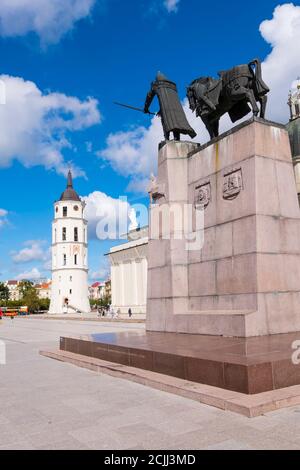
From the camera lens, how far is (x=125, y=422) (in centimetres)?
527

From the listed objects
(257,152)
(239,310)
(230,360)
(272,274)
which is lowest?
(230,360)

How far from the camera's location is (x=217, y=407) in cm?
567

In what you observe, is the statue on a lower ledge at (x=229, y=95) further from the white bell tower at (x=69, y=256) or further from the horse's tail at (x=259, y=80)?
the white bell tower at (x=69, y=256)

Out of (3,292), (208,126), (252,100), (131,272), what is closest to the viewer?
(252,100)

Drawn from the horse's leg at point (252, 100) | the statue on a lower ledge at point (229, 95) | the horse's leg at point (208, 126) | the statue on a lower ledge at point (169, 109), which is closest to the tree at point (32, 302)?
the statue on a lower ledge at point (169, 109)

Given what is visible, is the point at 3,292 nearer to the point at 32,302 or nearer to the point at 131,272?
the point at 32,302

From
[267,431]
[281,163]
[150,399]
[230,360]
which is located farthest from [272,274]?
[267,431]

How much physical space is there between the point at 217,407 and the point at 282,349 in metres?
1.99

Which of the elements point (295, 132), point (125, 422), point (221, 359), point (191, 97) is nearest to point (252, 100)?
point (191, 97)

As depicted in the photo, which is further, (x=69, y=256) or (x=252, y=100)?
(x=69, y=256)

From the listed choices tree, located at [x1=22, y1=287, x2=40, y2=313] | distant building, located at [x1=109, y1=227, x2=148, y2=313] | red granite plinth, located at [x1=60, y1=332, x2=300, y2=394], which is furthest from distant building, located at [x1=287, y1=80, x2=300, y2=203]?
tree, located at [x1=22, y1=287, x2=40, y2=313]

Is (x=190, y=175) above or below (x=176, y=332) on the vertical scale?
above

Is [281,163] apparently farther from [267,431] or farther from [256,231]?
[267,431]

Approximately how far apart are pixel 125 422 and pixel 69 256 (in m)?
99.2
